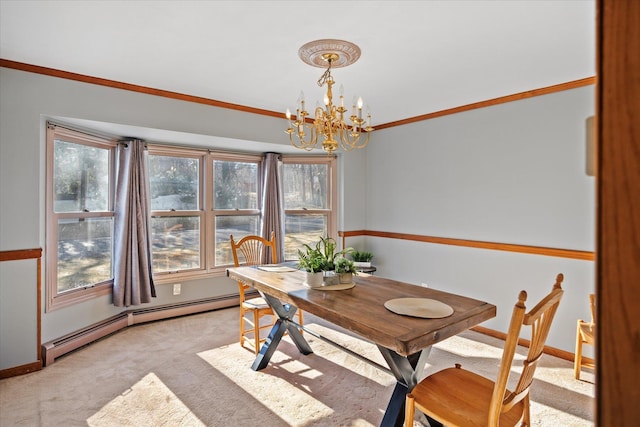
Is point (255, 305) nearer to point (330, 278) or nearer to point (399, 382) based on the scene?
point (330, 278)

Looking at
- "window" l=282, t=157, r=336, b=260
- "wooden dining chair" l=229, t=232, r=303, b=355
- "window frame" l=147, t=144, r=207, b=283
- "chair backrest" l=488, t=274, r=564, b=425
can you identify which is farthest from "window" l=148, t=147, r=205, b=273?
"chair backrest" l=488, t=274, r=564, b=425

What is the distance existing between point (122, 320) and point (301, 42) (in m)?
3.31

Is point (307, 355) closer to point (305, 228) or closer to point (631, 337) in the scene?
point (305, 228)

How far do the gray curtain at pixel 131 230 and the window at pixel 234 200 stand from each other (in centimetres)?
92

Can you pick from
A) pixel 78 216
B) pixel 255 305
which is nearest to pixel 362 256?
pixel 255 305

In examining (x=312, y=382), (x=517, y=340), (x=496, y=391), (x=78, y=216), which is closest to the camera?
(x=517, y=340)

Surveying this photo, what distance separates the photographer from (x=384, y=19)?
2.02 metres

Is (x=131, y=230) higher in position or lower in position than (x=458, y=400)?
higher

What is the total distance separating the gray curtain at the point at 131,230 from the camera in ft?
11.9

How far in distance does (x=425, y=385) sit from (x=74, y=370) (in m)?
2.73

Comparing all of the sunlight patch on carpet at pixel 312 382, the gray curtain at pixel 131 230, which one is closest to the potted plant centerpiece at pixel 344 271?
the sunlight patch on carpet at pixel 312 382

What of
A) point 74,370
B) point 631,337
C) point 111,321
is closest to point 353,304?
point 631,337

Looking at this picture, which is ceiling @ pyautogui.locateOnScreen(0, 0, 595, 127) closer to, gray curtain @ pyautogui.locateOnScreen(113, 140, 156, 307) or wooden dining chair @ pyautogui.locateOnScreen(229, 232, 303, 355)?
gray curtain @ pyautogui.locateOnScreen(113, 140, 156, 307)

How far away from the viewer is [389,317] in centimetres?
177
